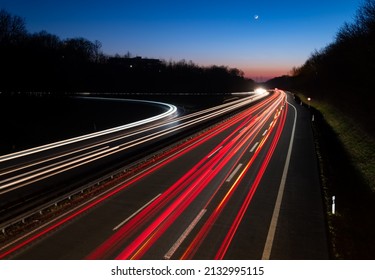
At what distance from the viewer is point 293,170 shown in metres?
21.6

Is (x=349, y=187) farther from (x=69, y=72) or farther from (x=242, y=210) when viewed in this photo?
(x=69, y=72)

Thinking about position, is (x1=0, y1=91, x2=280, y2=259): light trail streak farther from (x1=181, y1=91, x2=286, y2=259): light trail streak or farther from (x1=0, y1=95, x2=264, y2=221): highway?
(x1=0, y1=95, x2=264, y2=221): highway

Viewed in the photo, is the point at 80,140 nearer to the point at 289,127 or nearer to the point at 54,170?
the point at 54,170

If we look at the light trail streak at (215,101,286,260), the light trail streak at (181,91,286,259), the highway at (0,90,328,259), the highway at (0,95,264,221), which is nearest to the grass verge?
the highway at (0,90,328,259)

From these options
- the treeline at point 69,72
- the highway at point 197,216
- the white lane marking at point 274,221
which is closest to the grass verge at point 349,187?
the highway at point 197,216

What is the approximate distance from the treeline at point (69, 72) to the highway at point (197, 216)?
50.0 m

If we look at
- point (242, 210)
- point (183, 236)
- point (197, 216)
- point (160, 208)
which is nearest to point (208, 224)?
point (197, 216)

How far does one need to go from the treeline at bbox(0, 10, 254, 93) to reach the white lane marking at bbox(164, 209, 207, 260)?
5784 cm

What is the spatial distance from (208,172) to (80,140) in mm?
17029

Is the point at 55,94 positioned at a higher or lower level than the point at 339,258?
higher

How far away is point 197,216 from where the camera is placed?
14.2 m

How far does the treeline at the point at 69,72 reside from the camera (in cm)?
6557

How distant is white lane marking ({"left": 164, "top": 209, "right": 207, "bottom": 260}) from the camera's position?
11.0 m
